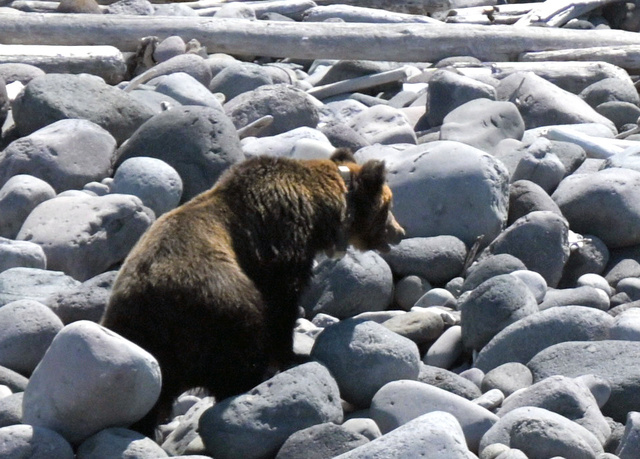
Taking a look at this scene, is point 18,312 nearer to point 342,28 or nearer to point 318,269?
point 318,269

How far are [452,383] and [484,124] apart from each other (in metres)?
4.86

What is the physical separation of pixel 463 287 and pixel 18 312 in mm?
2908

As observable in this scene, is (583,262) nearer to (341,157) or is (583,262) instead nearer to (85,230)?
(341,157)

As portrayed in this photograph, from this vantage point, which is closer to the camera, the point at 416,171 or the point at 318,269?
the point at 318,269

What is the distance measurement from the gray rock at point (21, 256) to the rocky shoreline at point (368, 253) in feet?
0.06

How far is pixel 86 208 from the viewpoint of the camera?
311 inches

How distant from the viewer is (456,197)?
848cm

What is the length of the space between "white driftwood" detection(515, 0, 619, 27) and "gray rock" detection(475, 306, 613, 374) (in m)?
8.57

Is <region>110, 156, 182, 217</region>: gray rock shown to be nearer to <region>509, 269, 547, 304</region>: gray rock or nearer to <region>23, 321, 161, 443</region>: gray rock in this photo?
<region>509, 269, 547, 304</region>: gray rock

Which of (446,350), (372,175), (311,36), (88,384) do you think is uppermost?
(372,175)

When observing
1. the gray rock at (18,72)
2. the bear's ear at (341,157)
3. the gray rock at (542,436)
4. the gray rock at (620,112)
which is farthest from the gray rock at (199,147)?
the gray rock at (620,112)

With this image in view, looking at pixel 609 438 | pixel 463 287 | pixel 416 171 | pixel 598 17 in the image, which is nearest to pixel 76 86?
pixel 416 171

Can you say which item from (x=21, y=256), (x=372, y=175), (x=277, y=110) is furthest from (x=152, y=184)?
(x=372, y=175)

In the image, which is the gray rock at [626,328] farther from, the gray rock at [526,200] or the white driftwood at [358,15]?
the white driftwood at [358,15]
